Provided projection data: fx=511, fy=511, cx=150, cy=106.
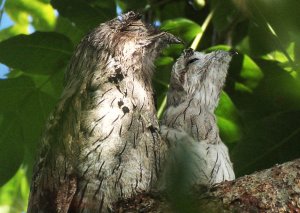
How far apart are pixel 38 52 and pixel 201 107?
39.2 inches

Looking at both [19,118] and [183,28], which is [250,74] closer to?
[183,28]

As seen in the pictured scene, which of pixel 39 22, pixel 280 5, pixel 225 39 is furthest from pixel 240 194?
pixel 39 22

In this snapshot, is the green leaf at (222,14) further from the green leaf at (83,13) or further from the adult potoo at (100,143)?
the adult potoo at (100,143)

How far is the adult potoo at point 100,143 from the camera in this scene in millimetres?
2025

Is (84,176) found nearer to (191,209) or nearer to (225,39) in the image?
(191,209)

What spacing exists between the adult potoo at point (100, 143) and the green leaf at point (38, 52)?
0.49m

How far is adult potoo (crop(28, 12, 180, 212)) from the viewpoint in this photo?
2.03m

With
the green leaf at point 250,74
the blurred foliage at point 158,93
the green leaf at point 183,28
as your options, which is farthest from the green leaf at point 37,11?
the green leaf at point 250,74

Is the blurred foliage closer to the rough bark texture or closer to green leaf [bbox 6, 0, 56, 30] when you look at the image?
green leaf [bbox 6, 0, 56, 30]

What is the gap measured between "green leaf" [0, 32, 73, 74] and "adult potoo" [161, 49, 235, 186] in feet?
2.19

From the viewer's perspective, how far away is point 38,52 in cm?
297

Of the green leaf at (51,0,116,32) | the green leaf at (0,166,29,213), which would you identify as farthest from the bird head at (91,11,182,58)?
the green leaf at (0,166,29,213)

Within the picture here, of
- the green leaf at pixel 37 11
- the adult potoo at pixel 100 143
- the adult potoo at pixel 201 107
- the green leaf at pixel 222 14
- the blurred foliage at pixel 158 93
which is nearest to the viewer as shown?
the adult potoo at pixel 100 143

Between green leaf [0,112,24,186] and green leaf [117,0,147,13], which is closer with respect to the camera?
green leaf [0,112,24,186]
